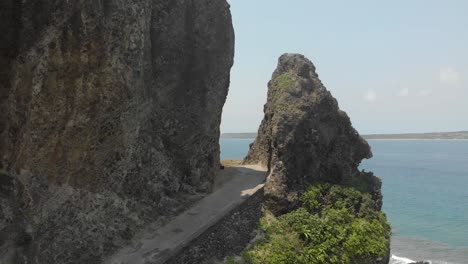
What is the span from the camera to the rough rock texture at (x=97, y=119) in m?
14.2

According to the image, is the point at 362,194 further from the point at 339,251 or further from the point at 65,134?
the point at 65,134

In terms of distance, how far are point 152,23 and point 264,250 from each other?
12301 mm

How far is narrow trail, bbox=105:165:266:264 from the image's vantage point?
59.8ft

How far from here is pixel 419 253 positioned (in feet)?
138

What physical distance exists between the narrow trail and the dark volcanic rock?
1.65 m

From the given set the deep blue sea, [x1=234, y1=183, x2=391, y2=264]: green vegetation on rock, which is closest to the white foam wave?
the deep blue sea

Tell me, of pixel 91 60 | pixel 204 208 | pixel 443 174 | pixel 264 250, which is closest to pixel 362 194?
pixel 264 250

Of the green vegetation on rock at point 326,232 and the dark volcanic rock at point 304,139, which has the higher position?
the dark volcanic rock at point 304,139

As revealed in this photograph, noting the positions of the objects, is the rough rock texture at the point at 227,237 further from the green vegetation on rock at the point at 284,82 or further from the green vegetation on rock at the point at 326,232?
the green vegetation on rock at the point at 284,82

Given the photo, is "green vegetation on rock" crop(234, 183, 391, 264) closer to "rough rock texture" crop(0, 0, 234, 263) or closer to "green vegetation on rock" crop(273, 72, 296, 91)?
"rough rock texture" crop(0, 0, 234, 263)

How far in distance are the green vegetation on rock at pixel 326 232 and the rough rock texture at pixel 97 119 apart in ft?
15.8

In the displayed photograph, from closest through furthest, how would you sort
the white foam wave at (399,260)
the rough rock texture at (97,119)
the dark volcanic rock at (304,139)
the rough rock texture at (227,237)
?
the rough rock texture at (97,119) < the rough rock texture at (227,237) < the dark volcanic rock at (304,139) < the white foam wave at (399,260)

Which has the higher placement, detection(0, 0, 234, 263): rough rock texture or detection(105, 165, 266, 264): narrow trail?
detection(0, 0, 234, 263): rough rock texture

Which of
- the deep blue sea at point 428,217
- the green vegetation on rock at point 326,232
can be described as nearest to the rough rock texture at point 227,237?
the green vegetation on rock at point 326,232
